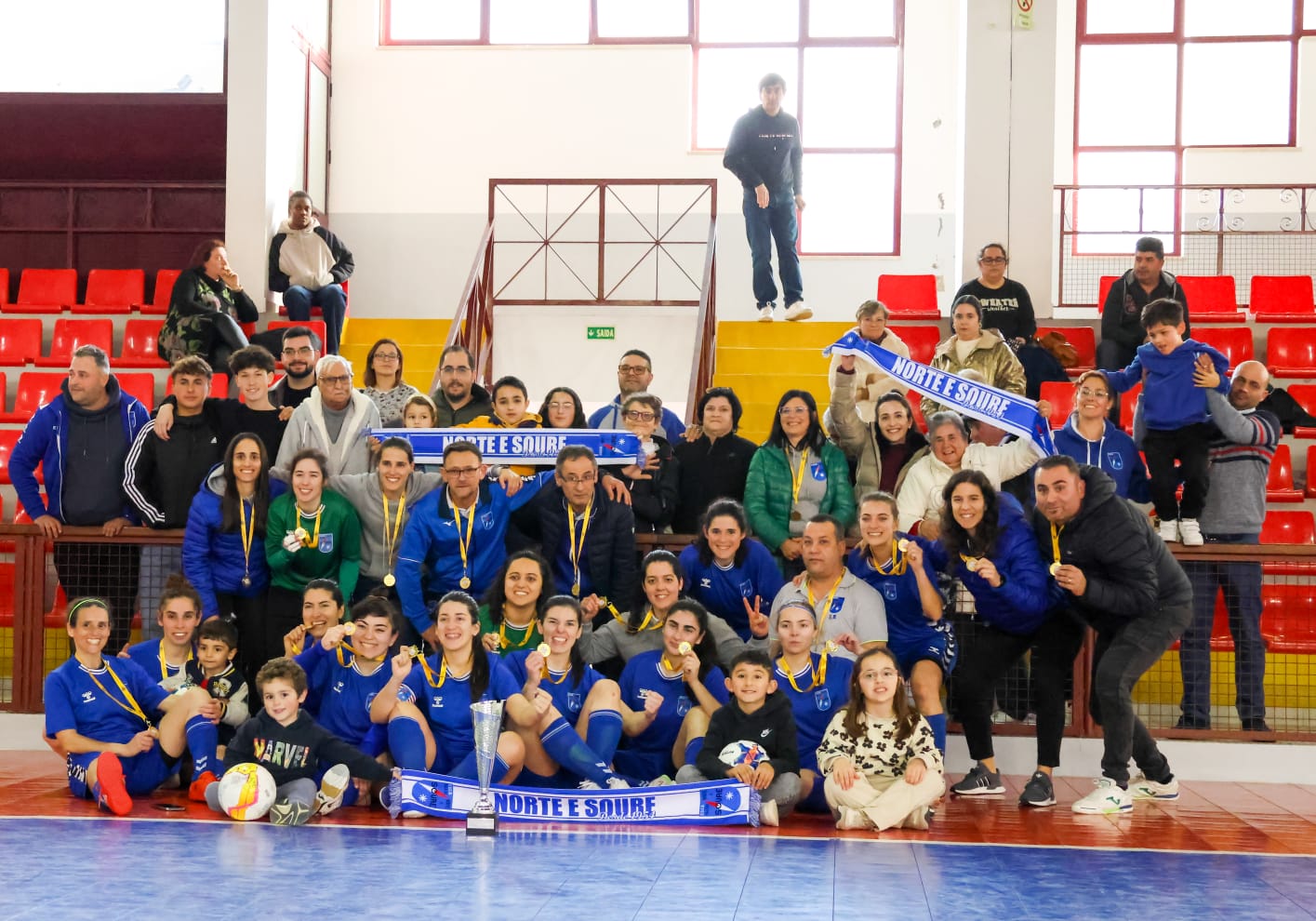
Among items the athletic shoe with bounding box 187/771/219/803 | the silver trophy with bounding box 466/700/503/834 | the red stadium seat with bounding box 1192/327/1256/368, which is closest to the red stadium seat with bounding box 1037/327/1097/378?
the red stadium seat with bounding box 1192/327/1256/368

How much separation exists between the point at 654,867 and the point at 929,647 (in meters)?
2.29

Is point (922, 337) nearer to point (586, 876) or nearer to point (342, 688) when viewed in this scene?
point (342, 688)

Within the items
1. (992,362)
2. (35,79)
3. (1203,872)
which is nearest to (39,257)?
(35,79)

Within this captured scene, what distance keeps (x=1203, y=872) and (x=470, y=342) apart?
29.1 feet

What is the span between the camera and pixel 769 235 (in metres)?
12.1

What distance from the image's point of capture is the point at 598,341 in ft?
47.6

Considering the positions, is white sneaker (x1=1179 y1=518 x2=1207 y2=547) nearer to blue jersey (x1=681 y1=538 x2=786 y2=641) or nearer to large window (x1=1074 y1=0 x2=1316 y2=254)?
blue jersey (x1=681 y1=538 x2=786 y2=641)

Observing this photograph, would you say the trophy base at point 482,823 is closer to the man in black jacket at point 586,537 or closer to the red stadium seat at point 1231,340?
the man in black jacket at point 586,537

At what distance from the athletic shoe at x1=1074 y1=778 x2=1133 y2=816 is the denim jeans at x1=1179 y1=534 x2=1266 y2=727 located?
109 cm

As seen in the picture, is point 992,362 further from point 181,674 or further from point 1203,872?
point 181,674

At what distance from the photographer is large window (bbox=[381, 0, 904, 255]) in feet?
53.2

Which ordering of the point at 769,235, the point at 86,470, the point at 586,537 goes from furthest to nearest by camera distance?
the point at 769,235 < the point at 86,470 < the point at 586,537

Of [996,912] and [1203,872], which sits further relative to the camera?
[1203,872]

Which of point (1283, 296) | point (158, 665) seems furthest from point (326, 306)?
point (1283, 296)
